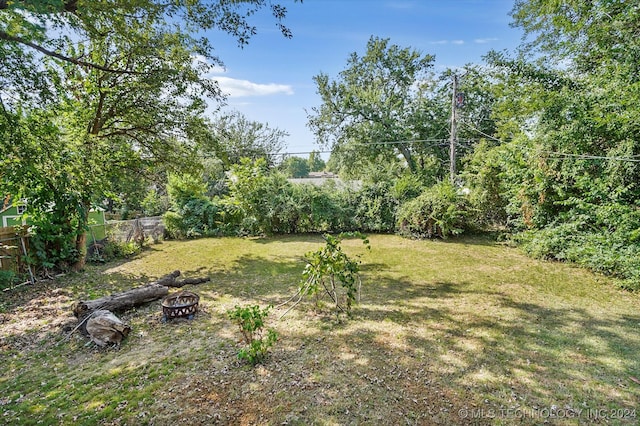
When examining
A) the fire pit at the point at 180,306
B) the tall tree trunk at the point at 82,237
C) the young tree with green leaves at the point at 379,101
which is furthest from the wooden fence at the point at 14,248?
the young tree with green leaves at the point at 379,101

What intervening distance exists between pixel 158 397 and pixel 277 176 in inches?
340

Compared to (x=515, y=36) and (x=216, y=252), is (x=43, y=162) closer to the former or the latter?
(x=216, y=252)

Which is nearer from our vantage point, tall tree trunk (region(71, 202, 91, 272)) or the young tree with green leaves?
tall tree trunk (region(71, 202, 91, 272))

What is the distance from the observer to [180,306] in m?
3.77

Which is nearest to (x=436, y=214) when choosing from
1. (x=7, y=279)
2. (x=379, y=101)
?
(x=379, y=101)

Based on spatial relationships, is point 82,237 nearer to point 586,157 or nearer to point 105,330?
point 105,330

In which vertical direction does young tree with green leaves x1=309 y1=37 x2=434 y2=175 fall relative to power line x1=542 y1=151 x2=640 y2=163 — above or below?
above

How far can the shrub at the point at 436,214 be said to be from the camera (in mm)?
8656

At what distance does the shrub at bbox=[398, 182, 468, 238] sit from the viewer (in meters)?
8.66

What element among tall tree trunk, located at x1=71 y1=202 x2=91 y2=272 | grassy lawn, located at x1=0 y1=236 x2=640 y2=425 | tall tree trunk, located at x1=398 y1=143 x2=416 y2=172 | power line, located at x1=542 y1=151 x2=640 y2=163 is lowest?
grassy lawn, located at x1=0 y1=236 x2=640 y2=425

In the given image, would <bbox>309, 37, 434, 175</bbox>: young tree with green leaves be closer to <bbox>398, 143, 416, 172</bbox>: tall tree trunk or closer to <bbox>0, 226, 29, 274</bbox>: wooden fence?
<bbox>398, 143, 416, 172</bbox>: tall tree trunk

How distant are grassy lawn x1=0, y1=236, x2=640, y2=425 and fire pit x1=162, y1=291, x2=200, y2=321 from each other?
0.13m

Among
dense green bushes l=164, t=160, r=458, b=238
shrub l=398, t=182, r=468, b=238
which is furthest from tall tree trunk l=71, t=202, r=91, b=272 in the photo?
shrub l=398, t=182, r=468, b=238

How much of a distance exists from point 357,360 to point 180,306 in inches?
92.8
